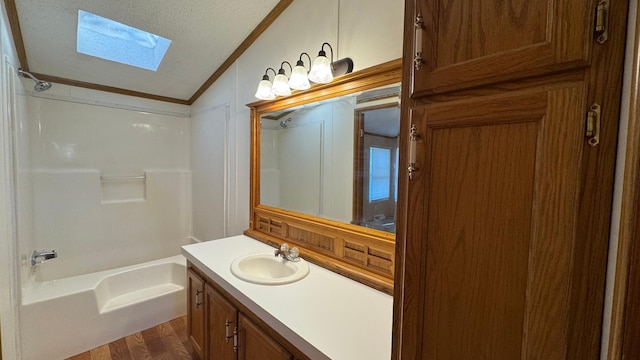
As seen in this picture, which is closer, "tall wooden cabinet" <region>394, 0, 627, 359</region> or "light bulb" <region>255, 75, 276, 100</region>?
"tall wooden cabinet" <region>394, 0, 627, 359</region>

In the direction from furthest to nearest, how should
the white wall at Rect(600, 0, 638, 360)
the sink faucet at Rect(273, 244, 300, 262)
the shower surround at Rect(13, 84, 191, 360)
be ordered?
the shower surround at Rect(13, 84, 191, 360) → the sink faucet at Rect(273, 244, 300, 262) → the white wall at Rect(600, 0, 638, 360)

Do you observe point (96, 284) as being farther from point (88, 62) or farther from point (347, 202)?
point (347, 202)

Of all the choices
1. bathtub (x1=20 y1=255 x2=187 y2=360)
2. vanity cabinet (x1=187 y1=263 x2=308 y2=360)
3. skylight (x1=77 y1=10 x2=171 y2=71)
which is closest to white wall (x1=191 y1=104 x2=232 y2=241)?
bathtub (x1=20 y1=255 x2=187 y2=360)

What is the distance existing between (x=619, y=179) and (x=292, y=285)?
1.16 m

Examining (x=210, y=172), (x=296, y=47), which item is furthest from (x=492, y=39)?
(x=210, y=172)

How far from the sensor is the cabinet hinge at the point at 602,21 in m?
0.38

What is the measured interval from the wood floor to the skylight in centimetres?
230

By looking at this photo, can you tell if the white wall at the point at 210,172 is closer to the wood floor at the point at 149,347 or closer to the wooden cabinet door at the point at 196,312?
the wooden cabinet door at the point at 196,312

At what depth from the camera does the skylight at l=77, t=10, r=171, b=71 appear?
1.98 m

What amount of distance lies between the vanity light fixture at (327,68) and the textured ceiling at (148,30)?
76 centimetres

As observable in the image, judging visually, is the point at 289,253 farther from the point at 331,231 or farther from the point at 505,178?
the point at 505,178

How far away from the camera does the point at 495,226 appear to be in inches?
19.6

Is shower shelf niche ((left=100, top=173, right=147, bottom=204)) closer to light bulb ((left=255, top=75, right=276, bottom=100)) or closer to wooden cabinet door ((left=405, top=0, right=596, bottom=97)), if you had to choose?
light bulb ((left=255, top=75, right=276, bottom=100))

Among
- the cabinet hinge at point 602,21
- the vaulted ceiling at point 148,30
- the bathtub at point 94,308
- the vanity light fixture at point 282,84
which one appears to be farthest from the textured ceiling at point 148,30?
the cabinet hinge at point 602,21
